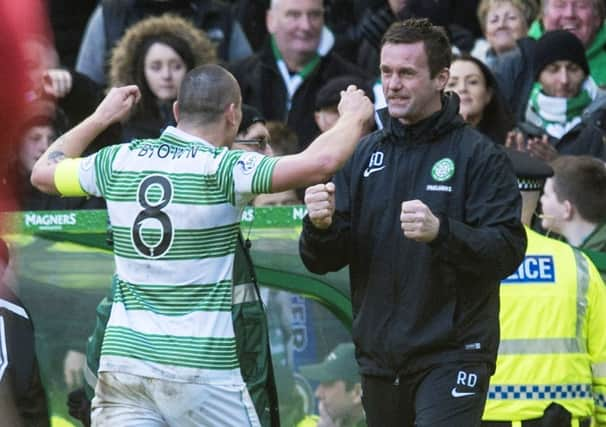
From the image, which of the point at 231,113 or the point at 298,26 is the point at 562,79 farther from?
the point at 231,113

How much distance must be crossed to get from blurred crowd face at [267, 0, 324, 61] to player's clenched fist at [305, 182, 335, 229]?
4.29 meters

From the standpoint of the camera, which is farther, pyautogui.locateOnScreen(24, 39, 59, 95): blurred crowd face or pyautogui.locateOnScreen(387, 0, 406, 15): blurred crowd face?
pyautogui.locateOnScreen(387, 0, 406, 15): blurred crowd face

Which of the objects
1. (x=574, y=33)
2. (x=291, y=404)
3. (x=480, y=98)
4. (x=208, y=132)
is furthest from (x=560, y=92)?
(x=208, y=132)

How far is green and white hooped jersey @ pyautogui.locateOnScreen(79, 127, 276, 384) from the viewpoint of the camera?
6621 millimetres

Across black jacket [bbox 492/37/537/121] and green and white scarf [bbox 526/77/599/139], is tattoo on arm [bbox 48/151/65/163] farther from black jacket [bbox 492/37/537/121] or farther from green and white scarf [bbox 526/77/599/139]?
black jacket [bbox 492/37/537/121]

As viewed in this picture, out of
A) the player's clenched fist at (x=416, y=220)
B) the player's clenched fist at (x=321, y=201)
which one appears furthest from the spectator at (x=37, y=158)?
the player's clenched fist at (x=416, y=220)

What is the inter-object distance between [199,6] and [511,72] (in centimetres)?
229

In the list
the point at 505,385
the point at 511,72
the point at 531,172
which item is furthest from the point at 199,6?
the point at 505,385

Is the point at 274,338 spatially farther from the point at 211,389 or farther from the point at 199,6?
the point at 199,6

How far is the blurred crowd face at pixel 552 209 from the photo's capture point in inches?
340

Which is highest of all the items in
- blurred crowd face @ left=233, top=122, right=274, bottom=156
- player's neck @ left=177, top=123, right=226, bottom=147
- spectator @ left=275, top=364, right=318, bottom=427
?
player's neck @ left=177, top=123, right=226, bottom=147

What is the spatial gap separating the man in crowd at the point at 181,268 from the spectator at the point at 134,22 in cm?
470

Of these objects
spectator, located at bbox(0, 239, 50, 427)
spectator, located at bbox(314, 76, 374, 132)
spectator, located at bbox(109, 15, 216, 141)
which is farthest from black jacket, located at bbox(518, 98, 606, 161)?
spectator, located at bbox(0, 239, 50, 427)

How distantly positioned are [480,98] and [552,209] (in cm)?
134
